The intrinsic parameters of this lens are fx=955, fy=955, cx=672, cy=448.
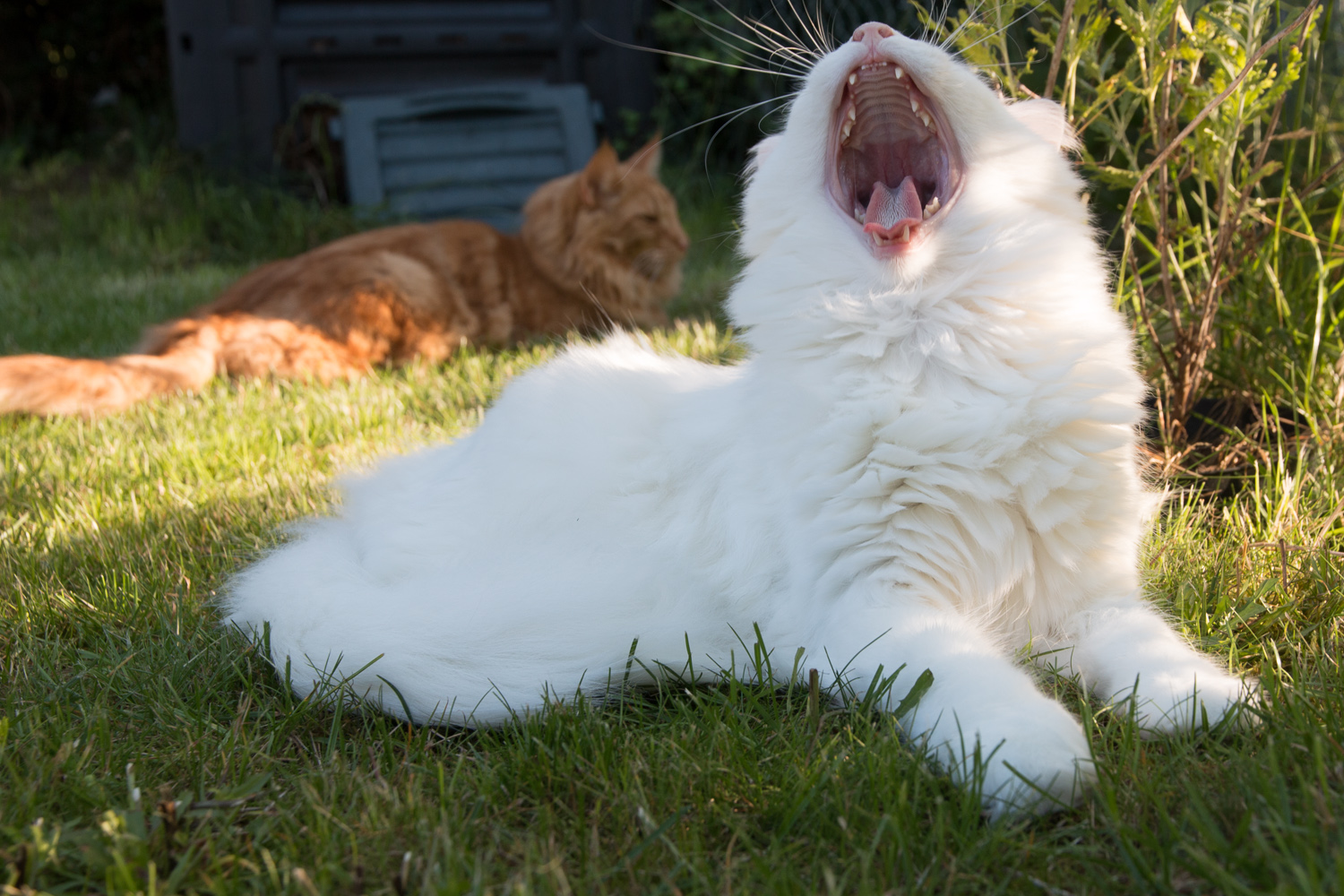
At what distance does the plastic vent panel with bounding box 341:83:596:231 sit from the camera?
5930 millimetres

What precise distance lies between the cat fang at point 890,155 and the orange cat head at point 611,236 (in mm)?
2621

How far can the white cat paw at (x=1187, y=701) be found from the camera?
3.83ft

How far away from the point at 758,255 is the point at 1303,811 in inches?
41.5

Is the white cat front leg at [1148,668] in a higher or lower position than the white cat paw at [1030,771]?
lower

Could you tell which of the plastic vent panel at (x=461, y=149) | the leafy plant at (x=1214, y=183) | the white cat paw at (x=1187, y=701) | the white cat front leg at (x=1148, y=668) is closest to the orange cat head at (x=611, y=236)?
the plastic vent panel at (x=461, y=149)

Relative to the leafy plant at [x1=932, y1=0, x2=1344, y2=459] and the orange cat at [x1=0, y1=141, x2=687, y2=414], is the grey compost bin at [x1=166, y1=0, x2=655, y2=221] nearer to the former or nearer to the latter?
the orange cat at [x1=0, y1=141, x2=687, y2=414]

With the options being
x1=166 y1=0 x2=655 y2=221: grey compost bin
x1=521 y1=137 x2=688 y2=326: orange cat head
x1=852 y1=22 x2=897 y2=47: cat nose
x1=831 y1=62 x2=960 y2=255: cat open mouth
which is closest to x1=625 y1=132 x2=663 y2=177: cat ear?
x1=521 y1=137 x2=688 y2=326: orange cat head

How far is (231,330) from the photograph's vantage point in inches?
143

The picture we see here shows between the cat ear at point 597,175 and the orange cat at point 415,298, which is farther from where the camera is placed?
the cat ear at point 597,175

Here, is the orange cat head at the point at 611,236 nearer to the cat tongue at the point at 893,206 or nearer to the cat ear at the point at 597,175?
the cat ear at the point at 597,175

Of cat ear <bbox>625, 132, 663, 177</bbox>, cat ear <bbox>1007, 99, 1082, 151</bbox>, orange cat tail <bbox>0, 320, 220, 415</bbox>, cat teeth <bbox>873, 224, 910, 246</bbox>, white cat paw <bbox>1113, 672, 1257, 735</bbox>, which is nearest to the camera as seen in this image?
white cat paw <bbox>1113, 672, 1257, 735</bbox>

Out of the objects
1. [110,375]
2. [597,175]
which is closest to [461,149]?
[597,175]

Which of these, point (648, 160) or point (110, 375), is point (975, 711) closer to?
point (110, 375)

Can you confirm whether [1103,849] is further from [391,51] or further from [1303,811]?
[391,51]
